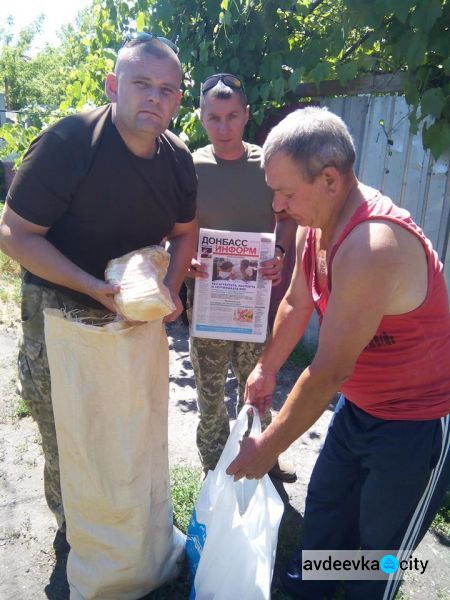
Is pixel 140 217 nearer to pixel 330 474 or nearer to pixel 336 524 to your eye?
pixel 330 474

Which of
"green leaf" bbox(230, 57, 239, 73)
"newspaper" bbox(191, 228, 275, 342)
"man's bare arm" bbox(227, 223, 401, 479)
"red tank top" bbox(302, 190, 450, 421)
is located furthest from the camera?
"green leaf" bbox(230, 57, 239, 73)

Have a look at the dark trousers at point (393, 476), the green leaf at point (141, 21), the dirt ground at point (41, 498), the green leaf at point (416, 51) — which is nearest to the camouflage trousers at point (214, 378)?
the dirt ground at point (41, 498)

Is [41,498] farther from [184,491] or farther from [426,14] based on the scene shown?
[426,14]

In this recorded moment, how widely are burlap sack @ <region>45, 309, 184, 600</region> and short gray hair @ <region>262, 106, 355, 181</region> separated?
80 cm

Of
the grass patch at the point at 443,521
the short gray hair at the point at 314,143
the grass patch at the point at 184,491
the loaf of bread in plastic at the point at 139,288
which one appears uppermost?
the short gray hair at the point at 314,143

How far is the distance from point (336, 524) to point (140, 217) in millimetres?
1453

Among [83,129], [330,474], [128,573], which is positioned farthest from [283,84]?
[128,573]

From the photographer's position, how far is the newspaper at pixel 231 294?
2.57 metres

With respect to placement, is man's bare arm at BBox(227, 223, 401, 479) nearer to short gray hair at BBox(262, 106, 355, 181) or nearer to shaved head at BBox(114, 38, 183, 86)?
short gray hair at BBox(262, 106, 355, 181)

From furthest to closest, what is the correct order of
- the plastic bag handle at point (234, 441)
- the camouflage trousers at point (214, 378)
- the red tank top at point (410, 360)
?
the camouflage trousers at point (214, 378) < the plastic bag handle at point (234, 441) < the red tank top at point (410, 360)

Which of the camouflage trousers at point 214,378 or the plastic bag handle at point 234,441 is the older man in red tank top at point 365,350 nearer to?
the plastic bag handle at point 234,441

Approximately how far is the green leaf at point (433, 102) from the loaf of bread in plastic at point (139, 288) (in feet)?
7.11

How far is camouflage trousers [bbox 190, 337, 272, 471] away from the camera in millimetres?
2791

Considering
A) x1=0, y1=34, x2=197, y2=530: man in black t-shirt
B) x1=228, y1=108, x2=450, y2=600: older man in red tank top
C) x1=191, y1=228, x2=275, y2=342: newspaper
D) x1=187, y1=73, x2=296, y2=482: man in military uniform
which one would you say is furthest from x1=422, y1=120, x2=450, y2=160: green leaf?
x1=0, y1=34, x2=197, y2=530: man in black t-shirt
